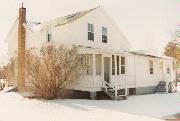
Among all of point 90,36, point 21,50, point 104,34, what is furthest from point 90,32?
point 21,50

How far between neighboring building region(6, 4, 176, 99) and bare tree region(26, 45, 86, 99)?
0.89m

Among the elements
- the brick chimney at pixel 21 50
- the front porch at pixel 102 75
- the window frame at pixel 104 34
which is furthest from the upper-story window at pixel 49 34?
the window frame at pixel 104 34

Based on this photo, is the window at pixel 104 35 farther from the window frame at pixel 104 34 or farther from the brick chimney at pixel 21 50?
the brick chimney at pixel 21 50

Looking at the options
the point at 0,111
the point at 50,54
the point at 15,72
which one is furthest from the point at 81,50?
the point at 15,72

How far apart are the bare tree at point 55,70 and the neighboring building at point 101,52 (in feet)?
2.92

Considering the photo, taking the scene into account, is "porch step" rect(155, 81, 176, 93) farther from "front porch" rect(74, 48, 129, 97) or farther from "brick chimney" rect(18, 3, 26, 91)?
"brick chimney" rect(18, 3, 26, 91)

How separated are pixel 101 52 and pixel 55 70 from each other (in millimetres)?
4097

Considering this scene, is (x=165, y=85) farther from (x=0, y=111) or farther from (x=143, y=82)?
(x=0, y=111)

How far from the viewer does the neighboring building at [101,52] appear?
19.2 m

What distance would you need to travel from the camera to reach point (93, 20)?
899 inches

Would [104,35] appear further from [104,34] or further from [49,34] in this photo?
[49,34]

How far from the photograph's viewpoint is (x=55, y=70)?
59.1 feet

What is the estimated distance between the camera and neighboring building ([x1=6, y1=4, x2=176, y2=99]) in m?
19.2

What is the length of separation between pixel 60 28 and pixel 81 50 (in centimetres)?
418
